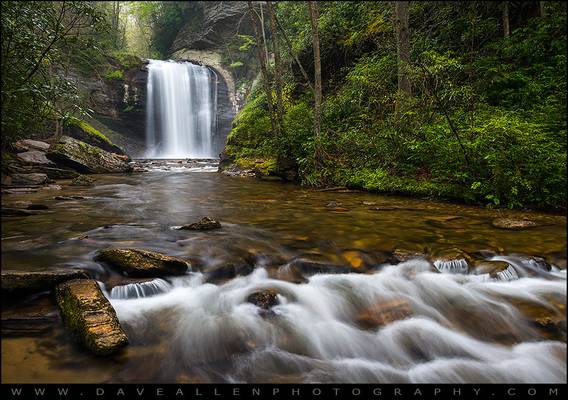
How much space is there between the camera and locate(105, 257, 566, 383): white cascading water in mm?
2824

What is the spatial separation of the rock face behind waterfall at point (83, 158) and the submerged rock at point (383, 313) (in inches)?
542

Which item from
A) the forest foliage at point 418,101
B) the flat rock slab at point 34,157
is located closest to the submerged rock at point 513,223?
the forest foliage at point 418,101

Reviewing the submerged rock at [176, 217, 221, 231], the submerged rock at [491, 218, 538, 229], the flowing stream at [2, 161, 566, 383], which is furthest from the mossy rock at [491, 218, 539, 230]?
the submerged rock at [176, 217, 221, 231]

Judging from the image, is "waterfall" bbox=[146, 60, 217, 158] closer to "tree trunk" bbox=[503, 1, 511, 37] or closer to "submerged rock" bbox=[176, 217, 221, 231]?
"tree trunk" bbox=[503, 1, 511, 37]

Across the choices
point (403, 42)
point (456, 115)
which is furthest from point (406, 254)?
point (403, 42)

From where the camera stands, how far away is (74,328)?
280 centimetres

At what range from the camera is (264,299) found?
11.9 feet

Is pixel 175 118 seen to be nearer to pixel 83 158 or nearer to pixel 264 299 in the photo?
pixel 83 158

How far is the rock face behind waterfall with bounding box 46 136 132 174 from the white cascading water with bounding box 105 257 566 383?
1233cm

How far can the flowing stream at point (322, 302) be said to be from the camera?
2760mm

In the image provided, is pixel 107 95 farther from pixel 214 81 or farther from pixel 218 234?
pixel 218 234

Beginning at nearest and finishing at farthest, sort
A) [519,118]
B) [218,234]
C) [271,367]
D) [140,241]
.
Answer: [271,367] → [140,241] → [218,234] → [519,118]

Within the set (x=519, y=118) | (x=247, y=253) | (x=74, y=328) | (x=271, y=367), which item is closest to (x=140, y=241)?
(x=247, y=253)

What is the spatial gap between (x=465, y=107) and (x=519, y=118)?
1310 mm
